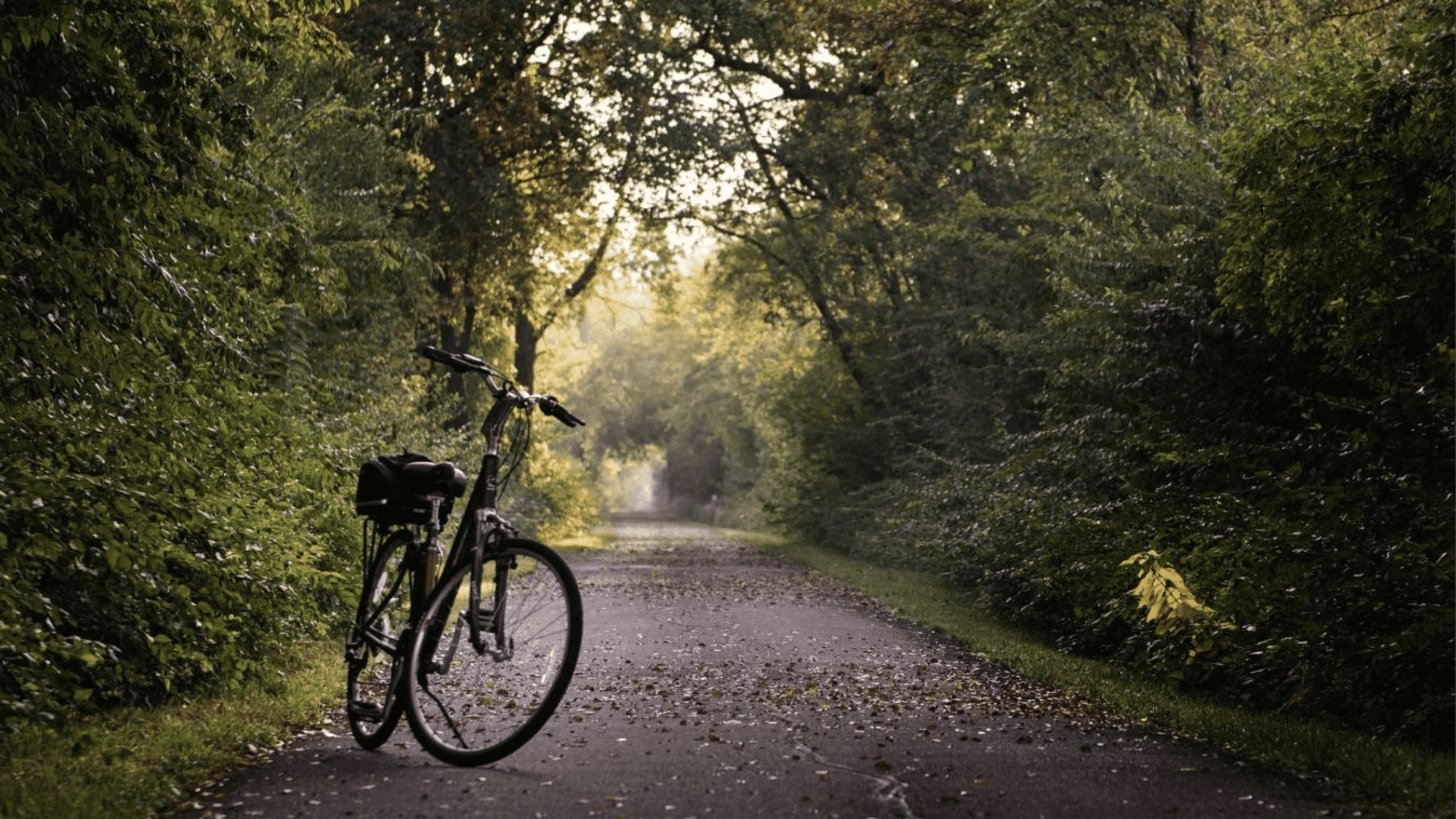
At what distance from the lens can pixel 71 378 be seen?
6.30 meters

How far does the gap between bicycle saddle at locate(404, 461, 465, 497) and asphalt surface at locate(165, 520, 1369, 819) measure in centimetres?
125

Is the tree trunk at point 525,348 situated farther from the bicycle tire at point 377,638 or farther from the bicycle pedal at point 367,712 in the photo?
the bicycle pedal at point 367,712

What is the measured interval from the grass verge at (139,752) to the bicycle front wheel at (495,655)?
963mm

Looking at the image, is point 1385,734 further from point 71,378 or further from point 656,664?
point 71,378

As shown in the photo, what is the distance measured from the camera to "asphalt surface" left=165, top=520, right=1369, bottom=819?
516cm

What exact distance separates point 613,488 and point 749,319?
2749 inches

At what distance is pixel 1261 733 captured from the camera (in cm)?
652

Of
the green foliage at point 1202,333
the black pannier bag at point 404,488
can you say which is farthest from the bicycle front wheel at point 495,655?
the green foliage at point 1202,333

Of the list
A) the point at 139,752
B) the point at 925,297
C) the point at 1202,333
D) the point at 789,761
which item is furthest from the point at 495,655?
the point at 925,297

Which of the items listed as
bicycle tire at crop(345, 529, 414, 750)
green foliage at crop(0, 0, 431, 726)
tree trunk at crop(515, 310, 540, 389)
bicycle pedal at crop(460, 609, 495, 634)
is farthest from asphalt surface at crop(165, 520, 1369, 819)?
tree trunk at crop(515, 310, 540, 389)

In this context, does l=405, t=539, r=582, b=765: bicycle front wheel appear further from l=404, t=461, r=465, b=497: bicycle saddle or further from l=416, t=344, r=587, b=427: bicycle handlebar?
l=416, t=344, r=587, b=427: bicycle handlebar

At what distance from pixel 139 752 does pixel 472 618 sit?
152cm

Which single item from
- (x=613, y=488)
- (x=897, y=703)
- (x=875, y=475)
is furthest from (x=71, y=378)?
(x=613, y=488)

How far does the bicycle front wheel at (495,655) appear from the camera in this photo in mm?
5777
